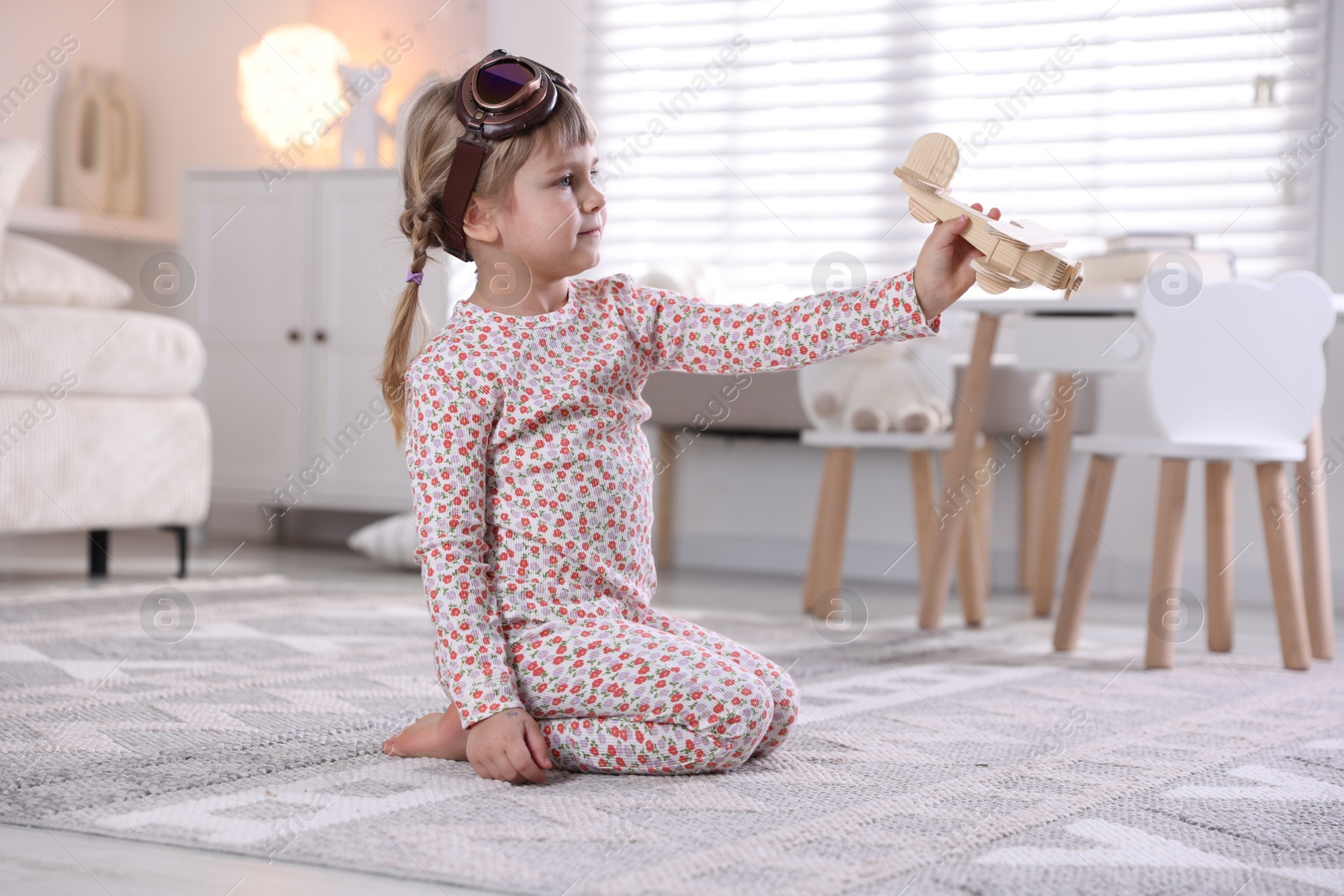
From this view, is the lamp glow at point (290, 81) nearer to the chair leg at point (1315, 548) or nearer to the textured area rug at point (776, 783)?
the textured area rug at point (776, 783)

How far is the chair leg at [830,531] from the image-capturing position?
2432 millimetres

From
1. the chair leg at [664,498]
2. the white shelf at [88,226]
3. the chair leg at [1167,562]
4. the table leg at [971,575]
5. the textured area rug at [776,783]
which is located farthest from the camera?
the white shelf at [88,226]

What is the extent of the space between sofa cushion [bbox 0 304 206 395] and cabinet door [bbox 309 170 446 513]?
0.75 metres

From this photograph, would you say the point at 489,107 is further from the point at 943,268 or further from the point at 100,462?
the point at 100,462

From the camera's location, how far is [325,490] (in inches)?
140

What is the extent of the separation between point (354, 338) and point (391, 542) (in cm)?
66

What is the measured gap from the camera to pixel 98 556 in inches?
110

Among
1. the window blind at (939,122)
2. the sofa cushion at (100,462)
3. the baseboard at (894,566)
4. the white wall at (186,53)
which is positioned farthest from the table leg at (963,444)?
the white wall at (186,53)

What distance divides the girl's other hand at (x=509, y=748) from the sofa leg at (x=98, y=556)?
1.89 metres

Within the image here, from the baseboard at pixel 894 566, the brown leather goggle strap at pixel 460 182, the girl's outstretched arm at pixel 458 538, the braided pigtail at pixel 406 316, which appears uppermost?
the brown leather goggle strap at pixel 460 182

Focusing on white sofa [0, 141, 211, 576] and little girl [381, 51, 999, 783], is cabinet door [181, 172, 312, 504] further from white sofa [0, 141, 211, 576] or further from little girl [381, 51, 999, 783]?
little girl [381, 51, 999, 783]

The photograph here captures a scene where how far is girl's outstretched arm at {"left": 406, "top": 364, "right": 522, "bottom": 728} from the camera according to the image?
3.67 feet

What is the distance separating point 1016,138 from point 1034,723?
6.80 feet

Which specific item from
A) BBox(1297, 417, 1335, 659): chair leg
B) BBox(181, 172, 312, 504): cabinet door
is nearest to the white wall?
BBox(181, 172, 312, 504): cabinet door
